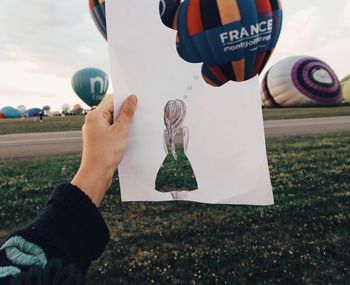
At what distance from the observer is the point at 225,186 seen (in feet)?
3.40

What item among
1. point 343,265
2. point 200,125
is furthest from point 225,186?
point 343,265

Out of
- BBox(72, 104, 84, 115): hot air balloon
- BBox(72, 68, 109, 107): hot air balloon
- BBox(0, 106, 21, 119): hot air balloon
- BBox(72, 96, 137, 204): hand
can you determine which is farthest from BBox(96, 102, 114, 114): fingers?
BBox(0, 106, 21, 119): hot air balloon

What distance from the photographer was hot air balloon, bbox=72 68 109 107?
2581cm

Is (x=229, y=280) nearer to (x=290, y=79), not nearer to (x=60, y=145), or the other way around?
(x=60, y=145)

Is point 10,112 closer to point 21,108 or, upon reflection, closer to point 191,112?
point 21,108

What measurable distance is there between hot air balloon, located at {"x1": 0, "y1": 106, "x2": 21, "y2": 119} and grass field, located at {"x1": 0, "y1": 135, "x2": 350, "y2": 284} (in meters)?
57.1

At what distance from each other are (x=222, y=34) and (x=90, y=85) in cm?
2485

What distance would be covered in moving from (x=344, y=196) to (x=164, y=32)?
14.4 ft

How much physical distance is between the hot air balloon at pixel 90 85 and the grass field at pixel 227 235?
20.9 meters

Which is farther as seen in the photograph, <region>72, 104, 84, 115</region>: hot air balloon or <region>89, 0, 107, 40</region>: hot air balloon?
<region>72, 104, 84, 115</region>: hot air balloon

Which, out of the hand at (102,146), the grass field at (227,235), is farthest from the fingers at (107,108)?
the grass field at (227,235)

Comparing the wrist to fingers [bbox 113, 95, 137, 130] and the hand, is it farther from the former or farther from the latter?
fingers [bbox 113, 95, 137, 130]

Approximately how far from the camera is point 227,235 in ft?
12.0

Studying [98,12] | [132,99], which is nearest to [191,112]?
[132,99]
